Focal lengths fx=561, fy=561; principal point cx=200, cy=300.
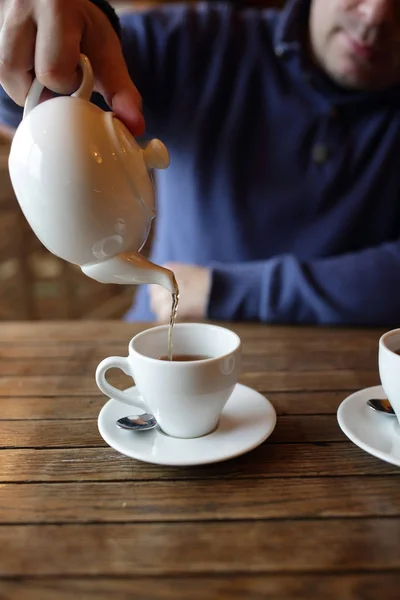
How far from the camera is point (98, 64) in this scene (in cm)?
73

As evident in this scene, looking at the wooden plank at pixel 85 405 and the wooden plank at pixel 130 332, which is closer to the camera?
the wooden plank at pixel 85 405

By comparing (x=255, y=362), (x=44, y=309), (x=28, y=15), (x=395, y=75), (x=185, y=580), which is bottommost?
(x=44, y=309)

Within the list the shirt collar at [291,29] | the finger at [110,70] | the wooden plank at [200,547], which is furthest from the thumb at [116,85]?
the shirt collar at [291,29]

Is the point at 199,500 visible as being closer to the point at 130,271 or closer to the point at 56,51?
the point at 130,271

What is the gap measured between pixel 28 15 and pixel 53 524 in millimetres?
543

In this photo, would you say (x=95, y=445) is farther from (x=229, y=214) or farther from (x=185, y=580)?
(x=229, y=214)

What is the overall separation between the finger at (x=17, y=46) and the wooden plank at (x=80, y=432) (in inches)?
16.1

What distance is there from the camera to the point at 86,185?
1.71 ft

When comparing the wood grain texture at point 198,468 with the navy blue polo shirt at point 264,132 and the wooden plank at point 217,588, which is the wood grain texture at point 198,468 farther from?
the navy blue polo shirt at point 264,132

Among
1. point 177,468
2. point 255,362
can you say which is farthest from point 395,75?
point 177,468

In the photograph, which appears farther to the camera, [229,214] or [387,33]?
[229,214]

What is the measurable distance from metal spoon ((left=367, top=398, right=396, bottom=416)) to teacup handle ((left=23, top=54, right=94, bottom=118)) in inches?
18.5

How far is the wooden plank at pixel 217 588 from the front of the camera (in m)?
0.41

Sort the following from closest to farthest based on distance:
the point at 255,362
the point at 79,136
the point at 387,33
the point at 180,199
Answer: the point at 79,136 < the point at 255,362 < the point at 387,33 < the point at 180,199
